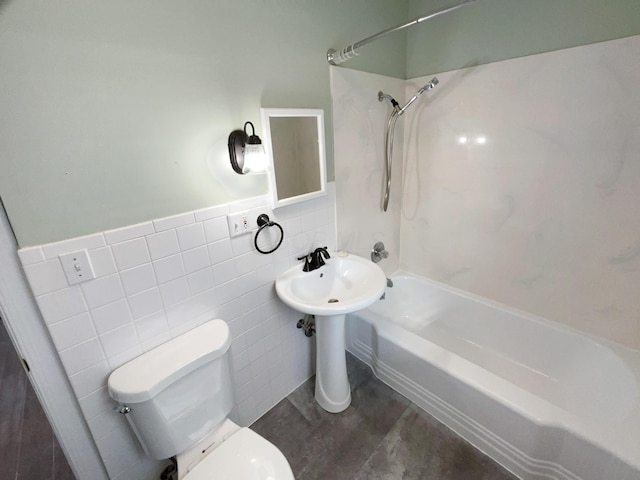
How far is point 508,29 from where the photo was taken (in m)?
1.49

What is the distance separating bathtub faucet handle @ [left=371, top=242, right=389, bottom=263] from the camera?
2.06 metres

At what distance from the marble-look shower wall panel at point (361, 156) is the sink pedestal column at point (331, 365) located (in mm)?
520

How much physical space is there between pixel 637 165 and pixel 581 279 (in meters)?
0.63

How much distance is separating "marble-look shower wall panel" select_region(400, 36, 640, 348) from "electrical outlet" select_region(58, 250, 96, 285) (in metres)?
1.97

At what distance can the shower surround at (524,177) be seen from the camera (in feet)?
4.50

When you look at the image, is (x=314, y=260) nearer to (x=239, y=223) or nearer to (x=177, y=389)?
(x=239, y=223)

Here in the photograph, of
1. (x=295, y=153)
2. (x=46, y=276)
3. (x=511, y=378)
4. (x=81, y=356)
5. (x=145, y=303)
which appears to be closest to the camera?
(x=46, y=276)

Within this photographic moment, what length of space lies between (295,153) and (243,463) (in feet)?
4.26

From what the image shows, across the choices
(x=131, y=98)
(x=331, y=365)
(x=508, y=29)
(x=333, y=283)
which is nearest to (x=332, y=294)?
(x=333, y=283)

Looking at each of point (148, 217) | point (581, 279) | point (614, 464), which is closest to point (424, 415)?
point (614, 464)

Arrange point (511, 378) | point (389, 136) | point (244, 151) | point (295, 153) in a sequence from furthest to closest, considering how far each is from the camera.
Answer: point (389, 136), point (511, 378), point (295, 153), point (244, 151)

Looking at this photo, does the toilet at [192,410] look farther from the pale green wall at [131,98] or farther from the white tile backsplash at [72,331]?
the pale green wall at [131,98]

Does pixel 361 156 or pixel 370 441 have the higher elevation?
pixel 361 156

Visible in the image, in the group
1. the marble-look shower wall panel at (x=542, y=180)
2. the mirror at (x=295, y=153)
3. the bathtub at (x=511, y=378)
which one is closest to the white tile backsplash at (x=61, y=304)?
the mirror at (x=295, y=153)
